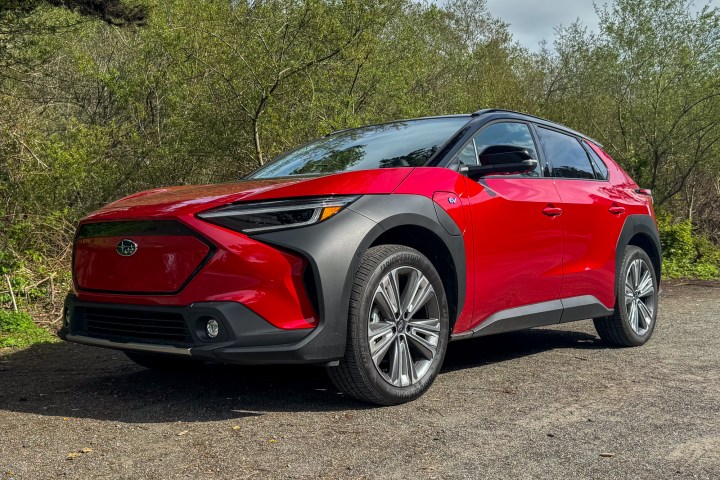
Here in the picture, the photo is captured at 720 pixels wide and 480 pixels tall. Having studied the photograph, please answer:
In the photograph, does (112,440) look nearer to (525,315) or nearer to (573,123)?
(525,315)

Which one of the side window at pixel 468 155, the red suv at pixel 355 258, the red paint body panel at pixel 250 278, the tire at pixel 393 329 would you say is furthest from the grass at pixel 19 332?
the side window at pixel 468 155

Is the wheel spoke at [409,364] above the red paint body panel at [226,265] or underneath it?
underneath

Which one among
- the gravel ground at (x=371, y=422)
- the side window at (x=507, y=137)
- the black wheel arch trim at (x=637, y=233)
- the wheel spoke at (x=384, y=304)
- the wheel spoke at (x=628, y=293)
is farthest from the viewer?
the wheel spoke at (x=628, y=293)

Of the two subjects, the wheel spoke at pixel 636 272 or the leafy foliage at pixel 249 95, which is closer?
the wheel spoke at pixel 636 272

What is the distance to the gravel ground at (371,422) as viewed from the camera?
3.19 m

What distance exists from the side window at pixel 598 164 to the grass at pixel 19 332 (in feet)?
17.1

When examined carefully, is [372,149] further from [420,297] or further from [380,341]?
[380,341]

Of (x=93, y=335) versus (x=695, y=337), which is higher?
(x=93, y=335)

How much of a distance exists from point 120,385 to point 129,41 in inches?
485

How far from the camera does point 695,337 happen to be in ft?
22.3

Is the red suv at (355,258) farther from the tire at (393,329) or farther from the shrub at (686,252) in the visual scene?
the shrub at (686,252)

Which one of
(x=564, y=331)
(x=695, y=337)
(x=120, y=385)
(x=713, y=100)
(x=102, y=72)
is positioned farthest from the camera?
(x=713, y=100)

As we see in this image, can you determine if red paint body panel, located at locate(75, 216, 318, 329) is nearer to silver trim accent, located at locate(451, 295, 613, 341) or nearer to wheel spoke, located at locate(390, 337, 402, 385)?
wheel spoke, located at locate(390, 337, 402, 385)

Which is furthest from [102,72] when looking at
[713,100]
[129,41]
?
[713,100]
